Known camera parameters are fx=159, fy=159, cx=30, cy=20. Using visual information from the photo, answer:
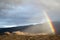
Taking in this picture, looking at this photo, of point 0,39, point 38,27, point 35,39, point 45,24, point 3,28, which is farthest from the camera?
point 45,24

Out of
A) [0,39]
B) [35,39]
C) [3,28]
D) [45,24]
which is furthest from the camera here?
[45,24]

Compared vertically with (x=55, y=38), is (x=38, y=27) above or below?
above

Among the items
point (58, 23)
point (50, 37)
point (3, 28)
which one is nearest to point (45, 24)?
point (58, 23)

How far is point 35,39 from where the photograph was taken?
49.2 ft

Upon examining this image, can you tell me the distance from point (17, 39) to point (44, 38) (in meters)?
2.64

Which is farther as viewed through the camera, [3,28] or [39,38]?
[3,28]

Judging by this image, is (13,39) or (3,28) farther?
(3,28)

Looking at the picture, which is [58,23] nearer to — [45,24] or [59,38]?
[45,24]

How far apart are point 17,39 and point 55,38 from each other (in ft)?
12.1

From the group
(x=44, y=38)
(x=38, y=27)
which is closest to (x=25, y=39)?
(x=44, y=38)

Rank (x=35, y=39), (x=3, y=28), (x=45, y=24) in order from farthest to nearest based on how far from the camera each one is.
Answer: (x=45, y=24), (x=3, y=28), (x=35, y=39)

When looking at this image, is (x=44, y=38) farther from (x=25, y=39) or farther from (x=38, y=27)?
(x=38, y=27)

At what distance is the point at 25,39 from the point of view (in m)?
15.5

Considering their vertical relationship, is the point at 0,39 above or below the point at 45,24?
below
